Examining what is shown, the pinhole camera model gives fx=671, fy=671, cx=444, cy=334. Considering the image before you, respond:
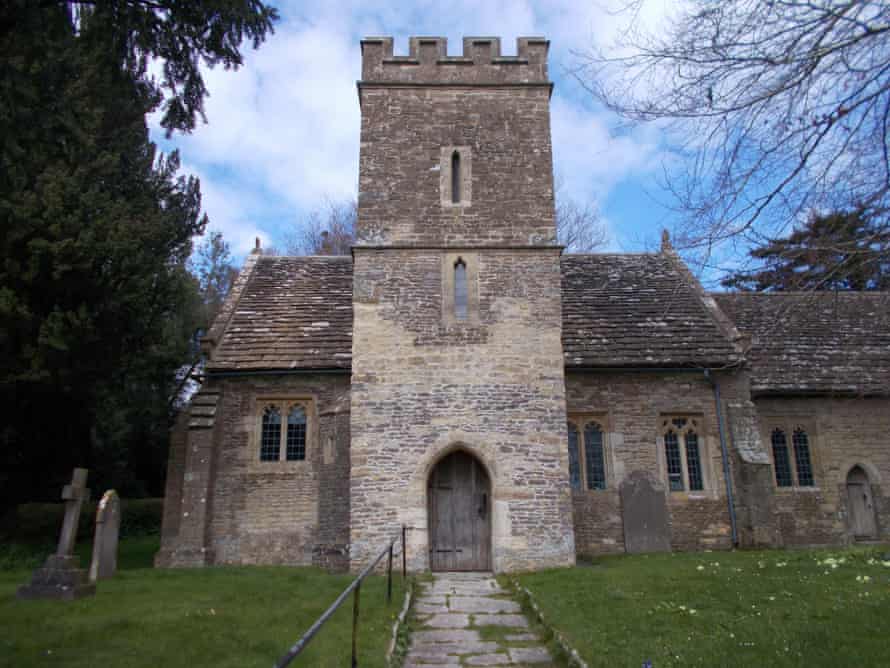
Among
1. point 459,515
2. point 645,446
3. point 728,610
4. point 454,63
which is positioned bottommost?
point 728,610

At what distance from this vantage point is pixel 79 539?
69.1ft

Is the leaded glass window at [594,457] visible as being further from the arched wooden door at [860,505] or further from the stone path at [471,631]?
the arched wooden door at [860,505]

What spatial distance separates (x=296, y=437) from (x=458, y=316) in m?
5.40

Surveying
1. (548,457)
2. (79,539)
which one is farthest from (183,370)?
(548,457)

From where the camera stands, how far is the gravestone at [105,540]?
12.2 m

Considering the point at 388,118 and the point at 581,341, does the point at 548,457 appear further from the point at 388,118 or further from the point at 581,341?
the point at 388,118

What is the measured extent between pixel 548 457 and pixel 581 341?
15.0 feet

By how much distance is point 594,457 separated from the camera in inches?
638

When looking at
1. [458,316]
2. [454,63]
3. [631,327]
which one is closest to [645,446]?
[631,327]

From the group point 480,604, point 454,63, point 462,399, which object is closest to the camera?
point 480,604

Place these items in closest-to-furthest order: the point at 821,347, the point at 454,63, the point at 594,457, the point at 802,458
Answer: the point at 454,63 → the point at 594,457 → the point at 802,458 → the point at 821,347

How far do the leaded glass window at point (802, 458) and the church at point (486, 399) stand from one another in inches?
1.5

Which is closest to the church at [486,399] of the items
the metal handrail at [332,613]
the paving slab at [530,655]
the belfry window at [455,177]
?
the belfry window at [455,177]

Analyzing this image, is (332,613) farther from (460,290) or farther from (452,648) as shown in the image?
(460,290)
